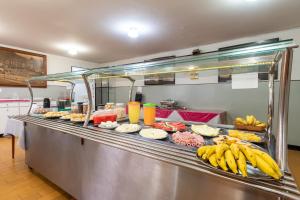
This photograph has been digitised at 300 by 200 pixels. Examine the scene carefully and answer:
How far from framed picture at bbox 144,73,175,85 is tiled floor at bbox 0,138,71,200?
353 centimetres

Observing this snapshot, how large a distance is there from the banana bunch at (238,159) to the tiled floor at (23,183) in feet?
5.32

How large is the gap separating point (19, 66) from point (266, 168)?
5611 millimetres

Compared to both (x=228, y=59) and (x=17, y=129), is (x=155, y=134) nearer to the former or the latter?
(x=228, y=59)

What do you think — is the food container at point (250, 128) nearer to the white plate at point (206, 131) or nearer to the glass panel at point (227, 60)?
the white plate at point (206, 131)

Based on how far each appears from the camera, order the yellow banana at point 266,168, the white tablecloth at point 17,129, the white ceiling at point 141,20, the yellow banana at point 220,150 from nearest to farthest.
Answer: the yellow banana at point 266,168 → the yellow banana at point 220,150 → the white tablecloth at point 17,129 → the white ceiling at point 141,20

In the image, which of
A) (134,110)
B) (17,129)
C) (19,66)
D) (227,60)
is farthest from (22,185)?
(19,66)

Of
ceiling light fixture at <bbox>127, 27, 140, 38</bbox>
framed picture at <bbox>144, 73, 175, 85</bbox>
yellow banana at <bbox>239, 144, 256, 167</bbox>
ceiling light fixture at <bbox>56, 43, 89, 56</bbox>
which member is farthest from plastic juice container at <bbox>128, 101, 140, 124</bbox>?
ceiling light fixture at <bbox>56, 43, 89, 56</bbox>

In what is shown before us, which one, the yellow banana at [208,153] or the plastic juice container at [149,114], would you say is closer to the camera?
the yellow banana at [208,153]

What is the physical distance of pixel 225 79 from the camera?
3875 millimetres

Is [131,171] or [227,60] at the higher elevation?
[227,60]

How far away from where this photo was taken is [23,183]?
1892 millimetres

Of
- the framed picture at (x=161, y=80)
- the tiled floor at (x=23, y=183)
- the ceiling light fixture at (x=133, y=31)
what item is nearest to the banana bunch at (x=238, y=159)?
the tiled floor at (x=23, y=183)

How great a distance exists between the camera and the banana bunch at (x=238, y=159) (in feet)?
2.10

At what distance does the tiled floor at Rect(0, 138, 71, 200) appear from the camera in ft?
5.45
